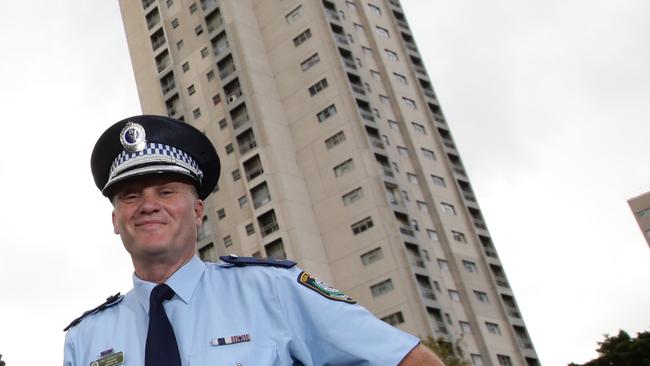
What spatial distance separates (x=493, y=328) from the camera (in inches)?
1950

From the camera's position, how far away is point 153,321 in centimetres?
305

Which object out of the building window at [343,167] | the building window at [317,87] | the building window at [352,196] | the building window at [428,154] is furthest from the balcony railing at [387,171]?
the building window at [317,87]

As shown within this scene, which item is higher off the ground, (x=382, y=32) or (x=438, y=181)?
(x=382, y=32)

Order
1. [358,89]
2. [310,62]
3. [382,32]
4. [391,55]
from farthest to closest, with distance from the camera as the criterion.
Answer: [382,32] → [391,55] → [310,62] → [358,89]

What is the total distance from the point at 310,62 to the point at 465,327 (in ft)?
61.6

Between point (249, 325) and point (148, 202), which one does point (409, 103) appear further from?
point (249, 325)

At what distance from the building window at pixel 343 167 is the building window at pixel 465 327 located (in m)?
10.8

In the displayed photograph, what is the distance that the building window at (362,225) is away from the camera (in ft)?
157

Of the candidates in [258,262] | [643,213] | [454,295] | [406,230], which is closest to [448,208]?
[406,230]

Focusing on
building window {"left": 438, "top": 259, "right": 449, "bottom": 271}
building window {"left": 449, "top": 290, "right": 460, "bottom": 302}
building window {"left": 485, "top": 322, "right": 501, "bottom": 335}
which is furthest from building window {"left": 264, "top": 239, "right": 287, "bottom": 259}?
building window {"left": 485, "top": 322, "right": 501, "bottom": 335}

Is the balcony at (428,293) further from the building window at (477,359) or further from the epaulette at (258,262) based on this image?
the epaulette at (258,262)

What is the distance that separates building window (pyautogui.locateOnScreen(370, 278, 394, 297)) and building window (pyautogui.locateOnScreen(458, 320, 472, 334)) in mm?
4966

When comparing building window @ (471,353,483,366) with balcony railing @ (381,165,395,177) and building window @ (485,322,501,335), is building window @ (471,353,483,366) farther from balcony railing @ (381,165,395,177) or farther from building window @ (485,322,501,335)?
balcony railing @ (381,165,395,177)

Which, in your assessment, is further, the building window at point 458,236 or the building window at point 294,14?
the building window at point 294,14
